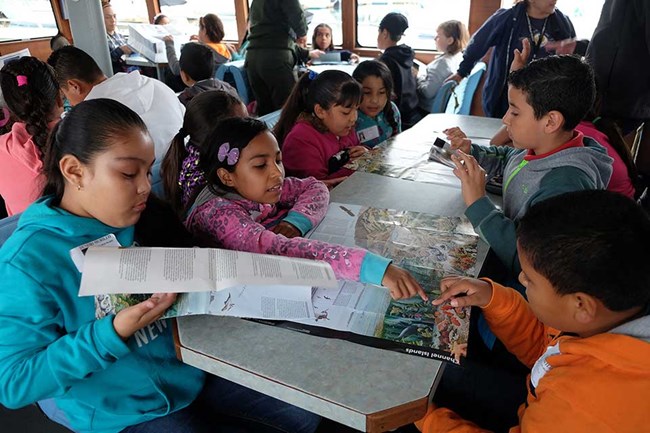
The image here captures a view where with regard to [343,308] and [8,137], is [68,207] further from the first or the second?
[8,137]

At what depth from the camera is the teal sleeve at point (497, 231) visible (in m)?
1.18

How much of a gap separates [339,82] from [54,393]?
5.18 ft

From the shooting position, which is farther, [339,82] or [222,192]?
Result: [339,82]

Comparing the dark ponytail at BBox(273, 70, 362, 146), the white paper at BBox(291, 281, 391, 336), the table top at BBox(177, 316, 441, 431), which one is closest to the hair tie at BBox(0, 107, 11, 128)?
the dark ponytail at BBox(273, 70, 362, 146)

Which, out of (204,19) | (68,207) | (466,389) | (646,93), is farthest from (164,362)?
(204,19)

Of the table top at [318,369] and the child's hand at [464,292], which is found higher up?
the child's hand at [464,292]

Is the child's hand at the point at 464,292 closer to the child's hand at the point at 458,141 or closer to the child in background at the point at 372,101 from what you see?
the child's hand at the point at 458,141

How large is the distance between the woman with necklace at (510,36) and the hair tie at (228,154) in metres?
2.23

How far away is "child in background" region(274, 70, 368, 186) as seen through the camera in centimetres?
199

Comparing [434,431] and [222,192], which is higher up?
[222,192]

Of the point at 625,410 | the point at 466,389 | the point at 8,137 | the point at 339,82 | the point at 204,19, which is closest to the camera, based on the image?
the point at 625,410

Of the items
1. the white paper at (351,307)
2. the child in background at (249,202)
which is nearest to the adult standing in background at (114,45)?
the child in background at (249,202)

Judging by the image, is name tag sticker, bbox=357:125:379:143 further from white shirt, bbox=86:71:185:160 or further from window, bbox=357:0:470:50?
window, bbox=357:0:470:50

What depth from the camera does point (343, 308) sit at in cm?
94
